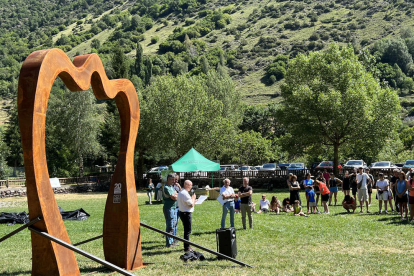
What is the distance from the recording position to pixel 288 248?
404 inches

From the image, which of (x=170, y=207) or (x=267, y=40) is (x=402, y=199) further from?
(x=267, y=40)

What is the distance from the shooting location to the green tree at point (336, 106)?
A: 31906 mm

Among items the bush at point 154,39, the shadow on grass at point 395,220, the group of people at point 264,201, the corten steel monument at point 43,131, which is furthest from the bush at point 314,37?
the corten steel monument at point 43,131

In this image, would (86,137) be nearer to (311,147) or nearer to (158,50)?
(311,147)

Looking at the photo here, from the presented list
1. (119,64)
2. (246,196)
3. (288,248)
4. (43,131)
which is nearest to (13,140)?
(119,64)

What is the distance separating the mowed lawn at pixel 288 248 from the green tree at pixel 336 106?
1749cm

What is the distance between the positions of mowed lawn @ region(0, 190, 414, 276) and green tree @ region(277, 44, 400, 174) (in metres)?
17.5

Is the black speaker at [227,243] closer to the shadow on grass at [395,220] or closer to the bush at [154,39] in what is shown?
the shadow on grass at [395,220]

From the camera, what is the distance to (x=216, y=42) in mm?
173125

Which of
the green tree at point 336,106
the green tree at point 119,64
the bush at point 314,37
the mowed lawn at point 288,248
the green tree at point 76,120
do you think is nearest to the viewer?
the mowed lawn at point 288,248

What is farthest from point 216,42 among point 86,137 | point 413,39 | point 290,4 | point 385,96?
point 385,96

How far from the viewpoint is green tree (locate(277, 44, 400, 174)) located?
31906mm

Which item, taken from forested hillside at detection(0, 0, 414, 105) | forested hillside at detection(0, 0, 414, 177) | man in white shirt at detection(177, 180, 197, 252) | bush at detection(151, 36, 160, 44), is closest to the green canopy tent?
man in white shirt at detection(177, 180, 197, 252)

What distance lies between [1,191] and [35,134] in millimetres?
30313
